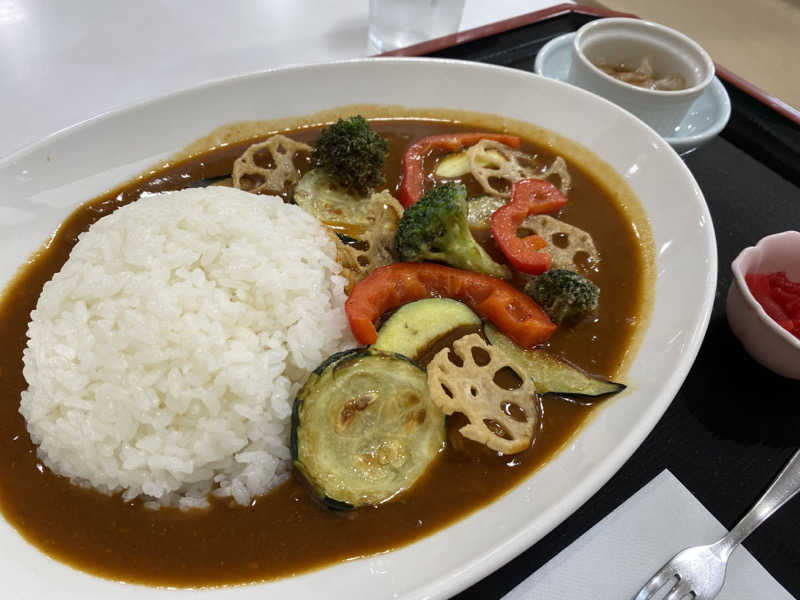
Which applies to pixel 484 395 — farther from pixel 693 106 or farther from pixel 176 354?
pixel 693 106

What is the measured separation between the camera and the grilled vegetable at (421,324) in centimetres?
220

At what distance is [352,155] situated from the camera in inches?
108

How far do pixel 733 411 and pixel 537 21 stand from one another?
2859mm

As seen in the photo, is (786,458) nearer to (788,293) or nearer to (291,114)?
(788,293)

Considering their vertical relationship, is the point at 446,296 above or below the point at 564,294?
below

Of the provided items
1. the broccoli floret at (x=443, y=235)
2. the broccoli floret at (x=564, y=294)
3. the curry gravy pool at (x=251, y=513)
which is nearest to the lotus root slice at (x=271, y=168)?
the broccoli floret at (x=443, y=235)

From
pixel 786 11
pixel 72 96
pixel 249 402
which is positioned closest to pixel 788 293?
pixel 249 402

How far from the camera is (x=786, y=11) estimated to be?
223 inches

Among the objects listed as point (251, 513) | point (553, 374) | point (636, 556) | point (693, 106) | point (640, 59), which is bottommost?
point (251, 513)

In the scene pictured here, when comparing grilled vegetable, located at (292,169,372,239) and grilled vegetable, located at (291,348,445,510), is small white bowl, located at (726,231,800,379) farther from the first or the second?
grilled vegetable, located at (292,169,372,239)

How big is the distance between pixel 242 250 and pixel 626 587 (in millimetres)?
1819

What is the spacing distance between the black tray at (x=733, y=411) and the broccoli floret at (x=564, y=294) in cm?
52

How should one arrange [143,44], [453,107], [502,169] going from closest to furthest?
1. [502,169]
2. [453,107]
3. [143,44]

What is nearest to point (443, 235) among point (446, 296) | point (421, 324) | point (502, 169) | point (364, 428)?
point (446, 296)
